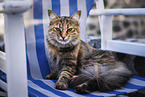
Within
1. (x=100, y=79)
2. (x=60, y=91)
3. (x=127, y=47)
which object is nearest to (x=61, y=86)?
(x=60, y=91)

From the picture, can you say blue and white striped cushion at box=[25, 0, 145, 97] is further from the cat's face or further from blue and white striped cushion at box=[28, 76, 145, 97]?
the cat's face

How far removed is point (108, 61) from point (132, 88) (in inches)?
17.1

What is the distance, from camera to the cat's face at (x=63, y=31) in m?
1.88

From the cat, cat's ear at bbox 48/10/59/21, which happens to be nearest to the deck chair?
the cat

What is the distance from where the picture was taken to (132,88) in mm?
1555

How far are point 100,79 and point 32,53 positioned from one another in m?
0.90

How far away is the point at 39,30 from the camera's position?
2.18 metres

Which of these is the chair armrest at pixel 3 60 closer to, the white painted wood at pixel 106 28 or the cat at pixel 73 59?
the cat at pixel 73 59

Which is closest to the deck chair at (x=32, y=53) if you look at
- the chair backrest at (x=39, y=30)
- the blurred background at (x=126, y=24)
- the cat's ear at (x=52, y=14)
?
the chair backrest at (x=39, y=30)

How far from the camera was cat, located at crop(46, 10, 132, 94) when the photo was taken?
64.0 inches

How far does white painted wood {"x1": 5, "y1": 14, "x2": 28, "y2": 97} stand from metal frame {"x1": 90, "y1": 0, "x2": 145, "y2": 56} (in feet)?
4.80

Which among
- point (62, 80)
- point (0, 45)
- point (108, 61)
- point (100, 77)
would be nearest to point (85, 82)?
point (100, 77)

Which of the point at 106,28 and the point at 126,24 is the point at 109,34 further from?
the point at 126,24

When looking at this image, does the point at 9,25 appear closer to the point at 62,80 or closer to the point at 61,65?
the point at 62,80
